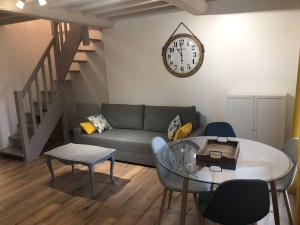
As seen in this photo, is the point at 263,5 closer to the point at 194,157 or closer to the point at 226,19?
the point at 226,19

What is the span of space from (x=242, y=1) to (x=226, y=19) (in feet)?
0.96

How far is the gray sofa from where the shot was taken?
3.68 m

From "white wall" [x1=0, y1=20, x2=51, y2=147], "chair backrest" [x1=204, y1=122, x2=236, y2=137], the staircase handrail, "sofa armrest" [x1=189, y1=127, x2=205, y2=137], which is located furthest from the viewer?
"white wall" [x1=0, y1=20, x2=51, y2=147]

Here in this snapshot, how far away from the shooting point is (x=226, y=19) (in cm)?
354

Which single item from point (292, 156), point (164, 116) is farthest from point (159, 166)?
point (164, 116)

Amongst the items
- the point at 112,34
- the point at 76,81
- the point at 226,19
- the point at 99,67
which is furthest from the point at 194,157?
the point at 76,81

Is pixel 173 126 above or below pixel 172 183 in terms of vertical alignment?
above

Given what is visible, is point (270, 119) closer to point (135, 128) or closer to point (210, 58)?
point (210, 58)

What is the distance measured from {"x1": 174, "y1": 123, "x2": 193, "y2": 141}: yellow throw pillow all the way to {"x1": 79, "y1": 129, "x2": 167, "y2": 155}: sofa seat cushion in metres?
0.34

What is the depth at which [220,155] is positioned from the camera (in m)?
2.02

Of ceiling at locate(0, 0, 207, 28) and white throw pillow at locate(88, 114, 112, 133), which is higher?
ceiling at locate(0, 0, 207, 28)

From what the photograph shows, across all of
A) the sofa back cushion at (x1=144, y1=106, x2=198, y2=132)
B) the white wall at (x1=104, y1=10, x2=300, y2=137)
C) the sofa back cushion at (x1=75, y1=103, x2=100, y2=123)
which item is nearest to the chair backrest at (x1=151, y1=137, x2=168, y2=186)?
the sofa back cushion at (x1=144, y1=106, x2=198, y2=132)

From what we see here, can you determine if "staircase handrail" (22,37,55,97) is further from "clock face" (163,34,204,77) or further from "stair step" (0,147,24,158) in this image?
"clock face" (163,34,204,77)

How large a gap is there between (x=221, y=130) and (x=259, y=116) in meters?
0.76
